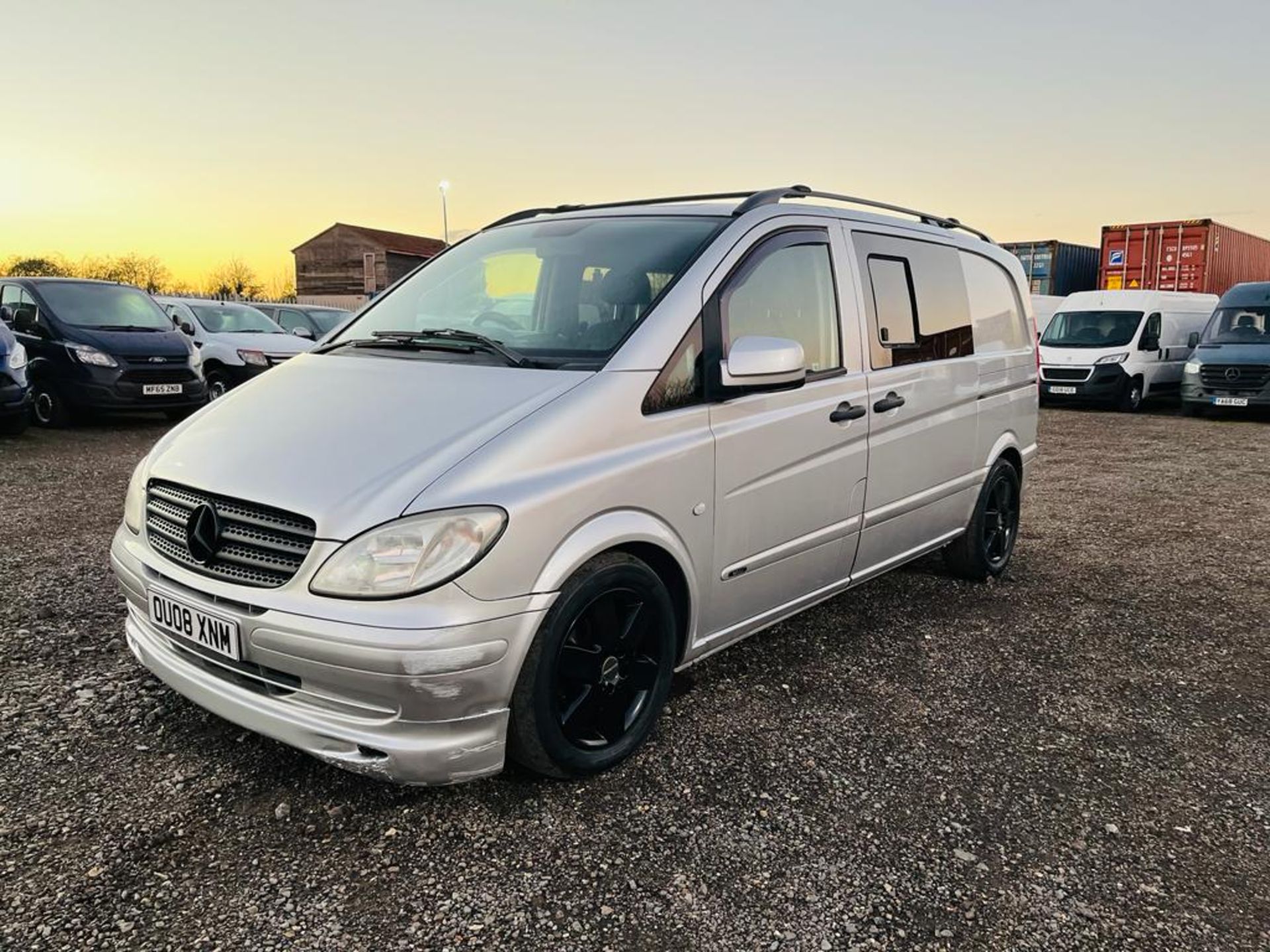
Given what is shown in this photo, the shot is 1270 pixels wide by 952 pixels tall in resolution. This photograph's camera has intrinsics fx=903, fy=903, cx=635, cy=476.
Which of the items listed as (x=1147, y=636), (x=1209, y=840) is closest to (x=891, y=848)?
(x=1209, y=840)

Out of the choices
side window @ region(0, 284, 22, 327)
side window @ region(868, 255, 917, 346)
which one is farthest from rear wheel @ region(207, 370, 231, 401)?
side window @ region(868, 255, 917, 346)

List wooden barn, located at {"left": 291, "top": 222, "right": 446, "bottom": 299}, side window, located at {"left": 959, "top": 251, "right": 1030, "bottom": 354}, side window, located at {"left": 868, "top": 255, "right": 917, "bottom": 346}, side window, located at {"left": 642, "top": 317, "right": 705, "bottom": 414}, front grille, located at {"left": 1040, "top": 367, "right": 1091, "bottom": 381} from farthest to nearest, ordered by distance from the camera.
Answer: wooden barn, located at {"left": 291, "top": 222, "right": 446, "bottom": 299}, front grille, located at {"left": 1040, "top": 367, "right": 1091, "bottom": 381}, side window, located at {"left": 959, "top": 251, "right": 1030, "bottom": 354}, side window, located at {"left": 868, "top": 255, "right": 917, "bottom": 346}, side window, located at {"left": 642, "top": 317, "right": 705, "bottom": 414}

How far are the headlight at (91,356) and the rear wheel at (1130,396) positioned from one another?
1465 centimetres

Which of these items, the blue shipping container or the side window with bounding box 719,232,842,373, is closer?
the side window with bounding box 719,232,842,373

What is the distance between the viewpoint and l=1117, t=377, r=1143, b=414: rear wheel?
14.9 m

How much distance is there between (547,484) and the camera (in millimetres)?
2510

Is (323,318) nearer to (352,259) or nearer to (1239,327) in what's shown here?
(1239,327)

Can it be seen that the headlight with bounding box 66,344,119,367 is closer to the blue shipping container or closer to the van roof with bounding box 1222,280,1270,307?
the van roof with bounding box 1222,280,1270,307

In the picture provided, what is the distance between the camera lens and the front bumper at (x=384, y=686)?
229 centimetres

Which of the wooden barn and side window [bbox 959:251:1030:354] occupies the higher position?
the wooden barn

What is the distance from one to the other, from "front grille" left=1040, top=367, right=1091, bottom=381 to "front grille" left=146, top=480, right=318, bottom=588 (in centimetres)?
1520

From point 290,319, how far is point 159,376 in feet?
21.8

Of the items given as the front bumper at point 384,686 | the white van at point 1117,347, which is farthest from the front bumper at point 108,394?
the white van at point 1117,347

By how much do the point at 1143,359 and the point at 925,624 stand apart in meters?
13.1
